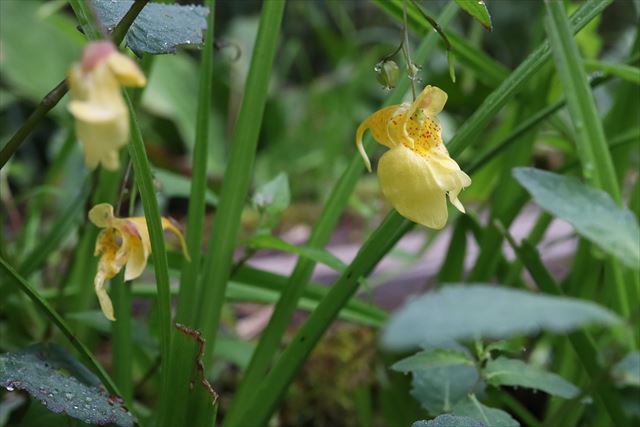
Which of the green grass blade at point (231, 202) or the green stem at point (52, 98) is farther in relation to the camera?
the green grass blade at point (231, 202)

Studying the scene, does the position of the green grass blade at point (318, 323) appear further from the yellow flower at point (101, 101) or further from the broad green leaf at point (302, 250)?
the yellow flower at point (101, 101)

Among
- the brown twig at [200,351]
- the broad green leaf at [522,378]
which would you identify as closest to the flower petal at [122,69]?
the brown twig at [200,351]

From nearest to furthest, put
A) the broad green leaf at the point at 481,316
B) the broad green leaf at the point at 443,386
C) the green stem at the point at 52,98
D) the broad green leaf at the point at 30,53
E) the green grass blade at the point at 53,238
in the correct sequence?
the broad green leaf at the point at 481,316 → the green stem at the point at 52,98 → the broad green leaf at the point at 443,386 → the green grass blade at the point at 53,238 → the broad green leaf at the point at 30,53

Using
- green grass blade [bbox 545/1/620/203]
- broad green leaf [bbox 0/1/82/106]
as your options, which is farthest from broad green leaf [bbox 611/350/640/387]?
broad green leaf [bbox 0/1/82/106]

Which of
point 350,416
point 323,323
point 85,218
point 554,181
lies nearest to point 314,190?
point 350,416

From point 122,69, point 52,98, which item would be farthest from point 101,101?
point 52,98

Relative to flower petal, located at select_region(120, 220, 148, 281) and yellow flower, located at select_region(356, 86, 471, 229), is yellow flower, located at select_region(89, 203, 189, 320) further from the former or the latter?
yellow flower, located at select_region(356, 86, 471, 229)
